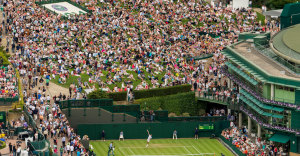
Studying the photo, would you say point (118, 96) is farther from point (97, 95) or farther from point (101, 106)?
point (97, 95)

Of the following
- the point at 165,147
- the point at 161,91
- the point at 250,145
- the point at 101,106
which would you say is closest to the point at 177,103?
the point at 161,91

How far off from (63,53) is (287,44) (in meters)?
28.7

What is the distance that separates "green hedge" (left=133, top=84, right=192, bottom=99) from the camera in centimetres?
7444

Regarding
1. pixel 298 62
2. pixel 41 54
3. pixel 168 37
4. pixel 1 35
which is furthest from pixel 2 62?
pixel 298 62

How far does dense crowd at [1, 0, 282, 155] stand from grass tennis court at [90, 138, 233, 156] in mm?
5953

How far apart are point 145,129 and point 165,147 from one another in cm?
382

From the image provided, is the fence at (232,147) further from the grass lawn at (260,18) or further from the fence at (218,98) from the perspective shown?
the grass lawn at (260,18)

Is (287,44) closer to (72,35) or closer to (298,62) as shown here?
(298,62)

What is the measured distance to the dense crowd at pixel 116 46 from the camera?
237 feet

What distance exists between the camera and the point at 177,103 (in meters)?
77.6

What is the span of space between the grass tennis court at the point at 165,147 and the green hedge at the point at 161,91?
6.53 m

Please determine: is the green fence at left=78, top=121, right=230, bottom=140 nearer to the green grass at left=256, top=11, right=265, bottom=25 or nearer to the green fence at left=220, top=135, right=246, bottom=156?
the green fence at left=220, top=135, right=246, bottom=156

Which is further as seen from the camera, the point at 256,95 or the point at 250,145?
the point at 256,95

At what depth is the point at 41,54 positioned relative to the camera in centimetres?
A: 7625
